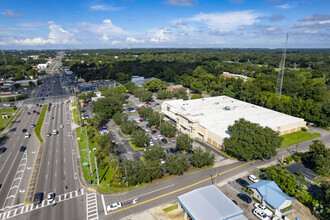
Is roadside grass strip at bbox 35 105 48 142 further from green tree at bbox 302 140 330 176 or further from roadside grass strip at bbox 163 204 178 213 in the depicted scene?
green tree at bbox 302 140 330 176

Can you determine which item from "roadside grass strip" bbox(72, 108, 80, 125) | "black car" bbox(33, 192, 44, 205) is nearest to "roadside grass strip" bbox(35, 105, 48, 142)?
"roadside grass strip" bbox(72, 108, 80, 125)

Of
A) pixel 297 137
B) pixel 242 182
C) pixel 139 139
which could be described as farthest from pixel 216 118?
pixel 242 182

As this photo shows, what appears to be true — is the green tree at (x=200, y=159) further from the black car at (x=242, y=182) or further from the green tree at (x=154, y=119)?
the green tree at (x=154, y=119)

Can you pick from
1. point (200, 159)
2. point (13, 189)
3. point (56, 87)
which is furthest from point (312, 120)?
point (56, 87)

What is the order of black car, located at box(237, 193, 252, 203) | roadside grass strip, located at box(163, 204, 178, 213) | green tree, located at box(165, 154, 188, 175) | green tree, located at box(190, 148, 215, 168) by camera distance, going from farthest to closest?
1. green tree, located at box(190, 148, 215, 168)
2. green tree, located at box(165, 154, 188, 175)
3. black car, located at box(237, 193, 252, 203)
4. roadside grass strip, located at box(163, 204, 178, 213)

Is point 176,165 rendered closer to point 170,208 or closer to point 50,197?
point 170,208

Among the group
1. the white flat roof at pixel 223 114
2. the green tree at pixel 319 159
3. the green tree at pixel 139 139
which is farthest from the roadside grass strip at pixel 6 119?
the green tree at pixel 319 159
